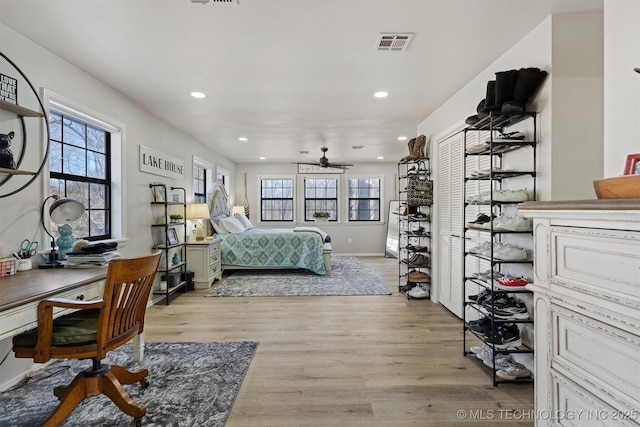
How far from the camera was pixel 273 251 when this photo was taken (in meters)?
5.64

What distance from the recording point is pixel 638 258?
92 cm

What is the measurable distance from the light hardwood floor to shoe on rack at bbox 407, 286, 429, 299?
0.13 meters

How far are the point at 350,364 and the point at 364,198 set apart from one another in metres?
6.22

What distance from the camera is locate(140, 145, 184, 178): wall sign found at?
375 cm

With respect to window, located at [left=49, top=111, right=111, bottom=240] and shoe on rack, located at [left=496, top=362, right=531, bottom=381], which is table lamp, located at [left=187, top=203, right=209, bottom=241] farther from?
shoe on rack, located at [left=496, top=362, right=531, bottom=381]

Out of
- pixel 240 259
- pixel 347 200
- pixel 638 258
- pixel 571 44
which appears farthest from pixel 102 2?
pixel 347 200

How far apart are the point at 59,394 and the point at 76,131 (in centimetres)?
227

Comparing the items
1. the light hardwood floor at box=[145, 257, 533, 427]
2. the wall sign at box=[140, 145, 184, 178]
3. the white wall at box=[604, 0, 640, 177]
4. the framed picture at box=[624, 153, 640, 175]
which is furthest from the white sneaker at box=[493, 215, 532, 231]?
the wall sign at box=[140, 145, 184, 178]

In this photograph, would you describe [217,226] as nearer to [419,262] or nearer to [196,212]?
[196,212]

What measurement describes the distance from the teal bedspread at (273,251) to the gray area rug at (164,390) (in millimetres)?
2901

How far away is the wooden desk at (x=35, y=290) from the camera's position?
54.8 inches

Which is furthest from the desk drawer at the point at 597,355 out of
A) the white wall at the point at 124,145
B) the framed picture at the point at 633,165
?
the white wall at the point at 124,145

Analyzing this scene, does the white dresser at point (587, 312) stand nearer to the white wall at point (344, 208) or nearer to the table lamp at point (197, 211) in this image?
the table lamp at point (197, 211)

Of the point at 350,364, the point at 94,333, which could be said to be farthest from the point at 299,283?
the point at 94,333
